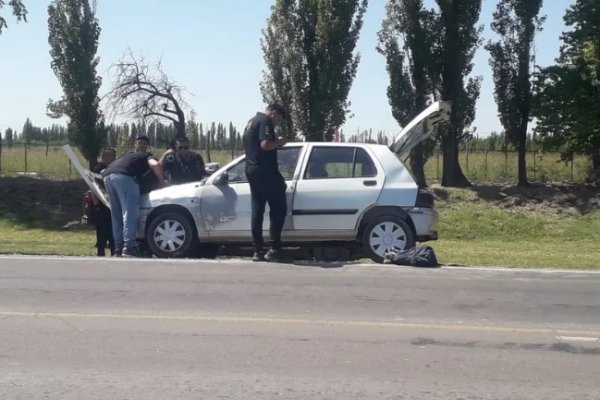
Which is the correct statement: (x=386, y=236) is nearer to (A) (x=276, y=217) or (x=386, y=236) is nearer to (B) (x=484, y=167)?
(A) (x=276, y=217)

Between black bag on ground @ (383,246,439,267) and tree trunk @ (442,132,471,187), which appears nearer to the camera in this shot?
black bag on ground @ (383,246,439,267)

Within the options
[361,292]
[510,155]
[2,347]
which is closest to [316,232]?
[361,292]

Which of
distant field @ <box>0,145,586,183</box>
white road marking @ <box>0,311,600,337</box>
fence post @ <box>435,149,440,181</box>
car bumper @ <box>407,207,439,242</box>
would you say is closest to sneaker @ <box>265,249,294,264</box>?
car bumper @ <box>407,207,439,242</box>

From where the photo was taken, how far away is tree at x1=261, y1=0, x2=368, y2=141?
88.1ft

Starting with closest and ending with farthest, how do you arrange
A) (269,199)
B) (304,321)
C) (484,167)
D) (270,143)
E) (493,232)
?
(304,321) < (270,143) < (269,199) < (493,232) < (484,167)

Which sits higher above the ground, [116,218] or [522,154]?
[522,154]

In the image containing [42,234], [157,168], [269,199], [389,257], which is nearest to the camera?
[269,199]

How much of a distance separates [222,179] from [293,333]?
478 centimetres

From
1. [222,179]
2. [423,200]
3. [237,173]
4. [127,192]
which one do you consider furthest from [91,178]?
[423,200]

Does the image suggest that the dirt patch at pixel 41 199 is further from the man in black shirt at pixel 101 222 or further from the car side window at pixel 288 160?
the car side window at pixel 288 160

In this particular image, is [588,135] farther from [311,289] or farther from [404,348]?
[404,348]

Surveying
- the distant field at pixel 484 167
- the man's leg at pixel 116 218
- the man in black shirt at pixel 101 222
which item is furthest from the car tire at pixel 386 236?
the distant field at pixel 484 167

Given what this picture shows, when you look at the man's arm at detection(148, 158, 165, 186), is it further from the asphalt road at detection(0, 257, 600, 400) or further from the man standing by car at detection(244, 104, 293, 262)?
the asphalt road at detection(0, 257, 600, 400)

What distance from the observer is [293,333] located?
7.17m
